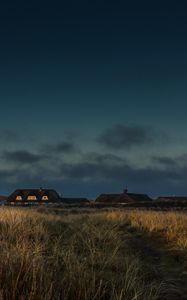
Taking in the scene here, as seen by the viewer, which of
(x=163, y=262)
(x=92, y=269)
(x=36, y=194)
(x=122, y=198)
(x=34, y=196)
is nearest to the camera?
(x=92, y=269)

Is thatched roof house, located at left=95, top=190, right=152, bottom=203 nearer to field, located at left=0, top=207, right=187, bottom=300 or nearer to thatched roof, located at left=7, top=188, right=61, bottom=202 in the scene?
thatched roof, located at left=7, top=188, right=61, bottom=202

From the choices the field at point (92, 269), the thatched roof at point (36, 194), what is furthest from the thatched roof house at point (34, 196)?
the field at point (92, 269)

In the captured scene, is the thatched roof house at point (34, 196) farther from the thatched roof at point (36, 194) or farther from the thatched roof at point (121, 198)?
the thatched roof at point (121, 198)

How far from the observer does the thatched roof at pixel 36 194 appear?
88.1 metres

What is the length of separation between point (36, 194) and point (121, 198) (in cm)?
1825

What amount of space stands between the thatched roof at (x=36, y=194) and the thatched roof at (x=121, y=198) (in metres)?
9.37

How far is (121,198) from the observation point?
81.6m

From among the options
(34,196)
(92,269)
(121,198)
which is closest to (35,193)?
(34,196)

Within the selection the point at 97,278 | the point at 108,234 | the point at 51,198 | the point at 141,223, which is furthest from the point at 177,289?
the point at 51,198

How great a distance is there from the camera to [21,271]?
469 cm

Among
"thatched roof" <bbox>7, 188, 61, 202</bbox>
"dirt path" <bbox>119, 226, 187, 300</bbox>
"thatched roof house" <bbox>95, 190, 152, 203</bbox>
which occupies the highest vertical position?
"thatched roof" <bbox>7, 188, 61, 202</bbox>

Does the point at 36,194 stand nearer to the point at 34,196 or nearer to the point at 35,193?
the point at 35,193

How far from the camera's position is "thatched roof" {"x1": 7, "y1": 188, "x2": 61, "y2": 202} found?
8806cm

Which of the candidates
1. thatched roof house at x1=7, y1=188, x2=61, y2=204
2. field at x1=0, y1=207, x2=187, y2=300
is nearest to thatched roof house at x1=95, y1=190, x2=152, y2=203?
thatched roof house at x1=7, y1=188, x2=61, y2=204
